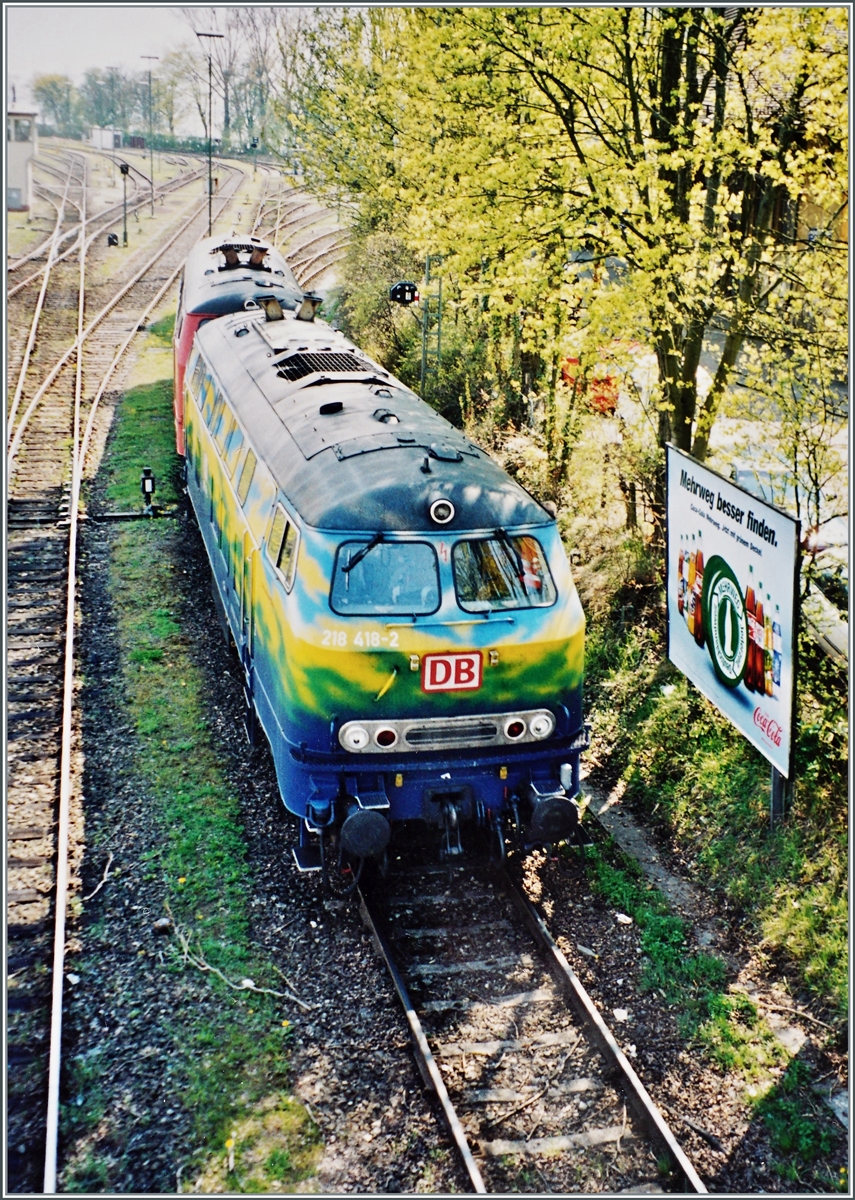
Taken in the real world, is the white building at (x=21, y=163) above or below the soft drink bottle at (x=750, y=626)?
above

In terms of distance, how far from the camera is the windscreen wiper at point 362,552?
7742 millimetres

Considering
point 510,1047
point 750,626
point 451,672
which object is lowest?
point 510,1047

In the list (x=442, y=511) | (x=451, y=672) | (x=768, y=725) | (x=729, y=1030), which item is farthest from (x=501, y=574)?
(x=729, y=1030)

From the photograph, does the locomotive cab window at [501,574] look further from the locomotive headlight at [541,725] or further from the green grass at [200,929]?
the green grass at [200,929]

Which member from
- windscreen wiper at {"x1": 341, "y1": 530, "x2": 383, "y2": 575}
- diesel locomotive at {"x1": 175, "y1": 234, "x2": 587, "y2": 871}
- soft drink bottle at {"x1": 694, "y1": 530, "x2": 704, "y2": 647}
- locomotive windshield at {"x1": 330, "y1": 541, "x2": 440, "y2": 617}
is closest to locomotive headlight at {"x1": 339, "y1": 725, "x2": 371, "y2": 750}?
diesel locomotive at {"x1": 175, "y1": 234, "x2": 587, "y2": 871}

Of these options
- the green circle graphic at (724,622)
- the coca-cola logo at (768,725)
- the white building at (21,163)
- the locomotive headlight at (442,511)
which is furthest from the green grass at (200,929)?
the white building at (21,163)

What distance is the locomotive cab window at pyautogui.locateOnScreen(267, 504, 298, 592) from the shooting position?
26.4ft

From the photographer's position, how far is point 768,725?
26.7 ft

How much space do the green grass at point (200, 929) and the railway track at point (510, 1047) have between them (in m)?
0.87

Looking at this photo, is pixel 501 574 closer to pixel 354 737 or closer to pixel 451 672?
pixel 451 672

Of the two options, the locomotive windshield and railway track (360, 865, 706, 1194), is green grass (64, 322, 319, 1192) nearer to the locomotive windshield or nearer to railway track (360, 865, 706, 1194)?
railway track (360, 865, 706, 1194)

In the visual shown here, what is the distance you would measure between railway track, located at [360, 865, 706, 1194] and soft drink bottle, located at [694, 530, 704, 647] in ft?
8.52

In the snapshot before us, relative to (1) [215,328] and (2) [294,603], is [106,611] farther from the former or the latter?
(2) [294,603]

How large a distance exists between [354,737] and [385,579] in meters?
1.11
